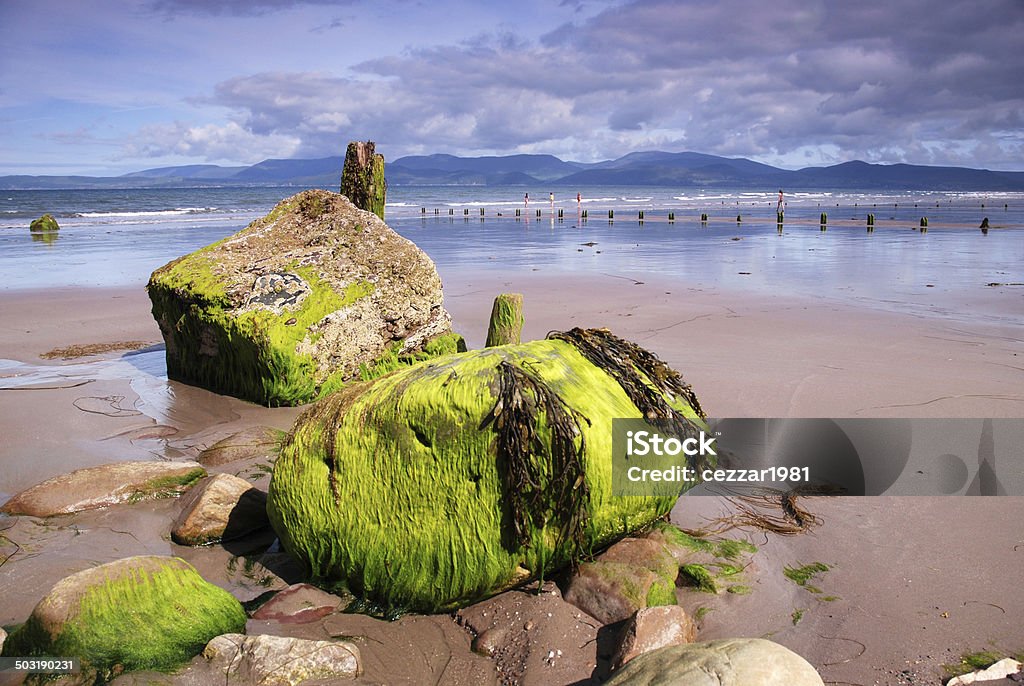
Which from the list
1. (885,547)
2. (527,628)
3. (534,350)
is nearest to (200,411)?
(534,350)

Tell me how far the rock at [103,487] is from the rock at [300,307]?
1.90 meters

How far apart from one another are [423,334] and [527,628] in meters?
4.87

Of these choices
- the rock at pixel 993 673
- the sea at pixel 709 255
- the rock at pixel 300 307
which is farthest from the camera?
the sea at pixel 709 255

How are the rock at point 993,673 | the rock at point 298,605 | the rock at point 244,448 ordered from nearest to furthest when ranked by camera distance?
the rock at point 993,673 < the rock at point 298,605 < the rock at point 244,448

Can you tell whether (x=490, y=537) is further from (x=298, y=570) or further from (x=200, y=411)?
(x=200, y=411)

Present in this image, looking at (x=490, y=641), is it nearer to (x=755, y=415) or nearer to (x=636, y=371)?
(x=636, y=371)

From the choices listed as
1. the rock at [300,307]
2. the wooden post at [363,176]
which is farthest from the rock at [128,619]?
the wooden post at [363,176]

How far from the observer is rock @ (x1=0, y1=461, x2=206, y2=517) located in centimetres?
485

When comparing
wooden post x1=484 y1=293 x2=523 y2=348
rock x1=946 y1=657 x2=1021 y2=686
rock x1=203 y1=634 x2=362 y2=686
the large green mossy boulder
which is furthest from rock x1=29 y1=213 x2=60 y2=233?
rock x1=946 y1=657 x2=1021 y2=686

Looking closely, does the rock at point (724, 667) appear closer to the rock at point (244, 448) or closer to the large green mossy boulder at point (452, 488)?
the large green mossy boulder at point (452, 488)

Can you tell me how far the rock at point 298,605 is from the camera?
3.69 m

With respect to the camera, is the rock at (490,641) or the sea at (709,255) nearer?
the rock at (490,641)

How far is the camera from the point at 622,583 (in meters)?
3.75

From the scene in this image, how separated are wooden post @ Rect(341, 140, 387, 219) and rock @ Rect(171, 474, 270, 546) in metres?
5.31
